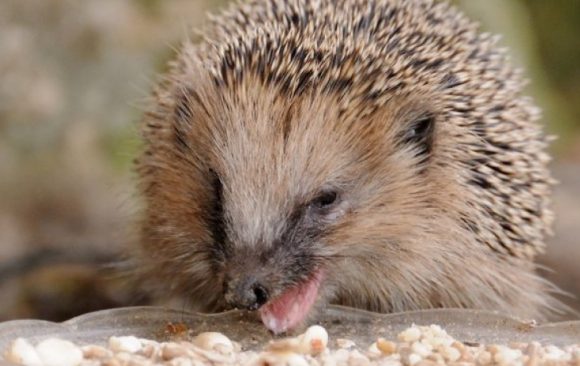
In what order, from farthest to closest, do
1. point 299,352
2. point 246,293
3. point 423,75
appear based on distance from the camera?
point 423,75
point 246,293
point 299,352

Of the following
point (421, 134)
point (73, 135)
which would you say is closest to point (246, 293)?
point (421, 134)

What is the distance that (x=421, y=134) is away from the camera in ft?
7.86

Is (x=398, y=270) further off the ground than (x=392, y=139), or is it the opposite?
(x=392, y=139)

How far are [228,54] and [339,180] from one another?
42cm

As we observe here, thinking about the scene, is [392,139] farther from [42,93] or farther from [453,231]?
[42,93]

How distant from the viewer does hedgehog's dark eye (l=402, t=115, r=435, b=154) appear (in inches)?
93.1

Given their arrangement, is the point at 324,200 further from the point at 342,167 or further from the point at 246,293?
the point at 246,293

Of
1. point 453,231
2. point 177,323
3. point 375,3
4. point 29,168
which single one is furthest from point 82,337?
point 29,168

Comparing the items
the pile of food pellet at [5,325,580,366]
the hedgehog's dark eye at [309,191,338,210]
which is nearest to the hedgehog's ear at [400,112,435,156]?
the hedgehog's dark eye at [309,191,338,210]

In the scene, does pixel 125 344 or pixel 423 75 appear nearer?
pixel 125 344

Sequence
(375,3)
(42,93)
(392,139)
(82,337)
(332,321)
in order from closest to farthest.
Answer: (82,337) < (332,321) < (392,139) < (375,3) < (42,93)

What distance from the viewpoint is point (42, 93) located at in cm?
419

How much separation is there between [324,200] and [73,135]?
2.30 metres

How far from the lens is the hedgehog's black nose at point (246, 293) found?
6.53ft
